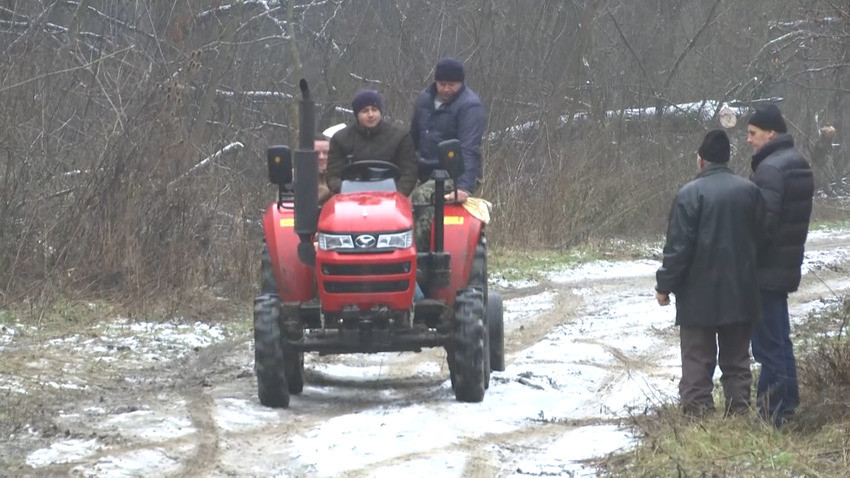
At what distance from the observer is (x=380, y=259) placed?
7820 mm

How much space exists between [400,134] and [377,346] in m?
1.49

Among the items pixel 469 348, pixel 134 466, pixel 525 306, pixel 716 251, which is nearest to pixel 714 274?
pixel 716 251

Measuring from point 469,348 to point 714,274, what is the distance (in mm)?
1684

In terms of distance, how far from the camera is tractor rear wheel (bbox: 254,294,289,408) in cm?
797

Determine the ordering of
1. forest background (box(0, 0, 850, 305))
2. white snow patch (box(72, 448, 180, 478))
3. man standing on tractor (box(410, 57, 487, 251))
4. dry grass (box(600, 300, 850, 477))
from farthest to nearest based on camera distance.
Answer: forest background (box(0, 0, 850, 305)), man standing on tractor (box(410, 57, 487, 251)), white snow patch (box(72, 448, 180, 478)), dry grass (box(600, 300, 850, 477))

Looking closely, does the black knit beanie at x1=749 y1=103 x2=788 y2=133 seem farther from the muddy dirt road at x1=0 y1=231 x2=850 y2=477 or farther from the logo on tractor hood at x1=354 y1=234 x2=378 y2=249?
the logo on tractor hood at x1=354 y1=234 x2=378 y2=249

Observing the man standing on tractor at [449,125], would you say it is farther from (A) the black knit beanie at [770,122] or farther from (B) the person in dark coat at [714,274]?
(A) the black knit beanie at [770,122]

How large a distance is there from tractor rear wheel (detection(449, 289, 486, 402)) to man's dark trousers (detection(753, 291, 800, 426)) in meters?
1.71

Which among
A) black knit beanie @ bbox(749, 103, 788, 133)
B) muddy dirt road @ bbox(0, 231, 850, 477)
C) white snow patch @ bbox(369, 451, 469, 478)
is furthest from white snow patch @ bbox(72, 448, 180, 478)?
black knit beanie @ bbox(749, 103, 788, 133)

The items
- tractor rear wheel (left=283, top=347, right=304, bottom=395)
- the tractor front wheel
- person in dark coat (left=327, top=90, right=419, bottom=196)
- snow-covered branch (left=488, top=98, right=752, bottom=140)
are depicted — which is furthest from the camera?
snow-covered branch (left=488, top=98, right=752, bottom=140)

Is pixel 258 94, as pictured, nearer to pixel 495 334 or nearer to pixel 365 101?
pixel 495 334

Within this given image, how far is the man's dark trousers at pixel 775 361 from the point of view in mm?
7047

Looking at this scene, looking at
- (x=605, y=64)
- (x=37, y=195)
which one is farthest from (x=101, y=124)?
(x=605, y=64)

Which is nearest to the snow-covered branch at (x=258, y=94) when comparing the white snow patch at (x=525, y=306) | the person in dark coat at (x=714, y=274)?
the white snow patch at (x=525, y=306)
